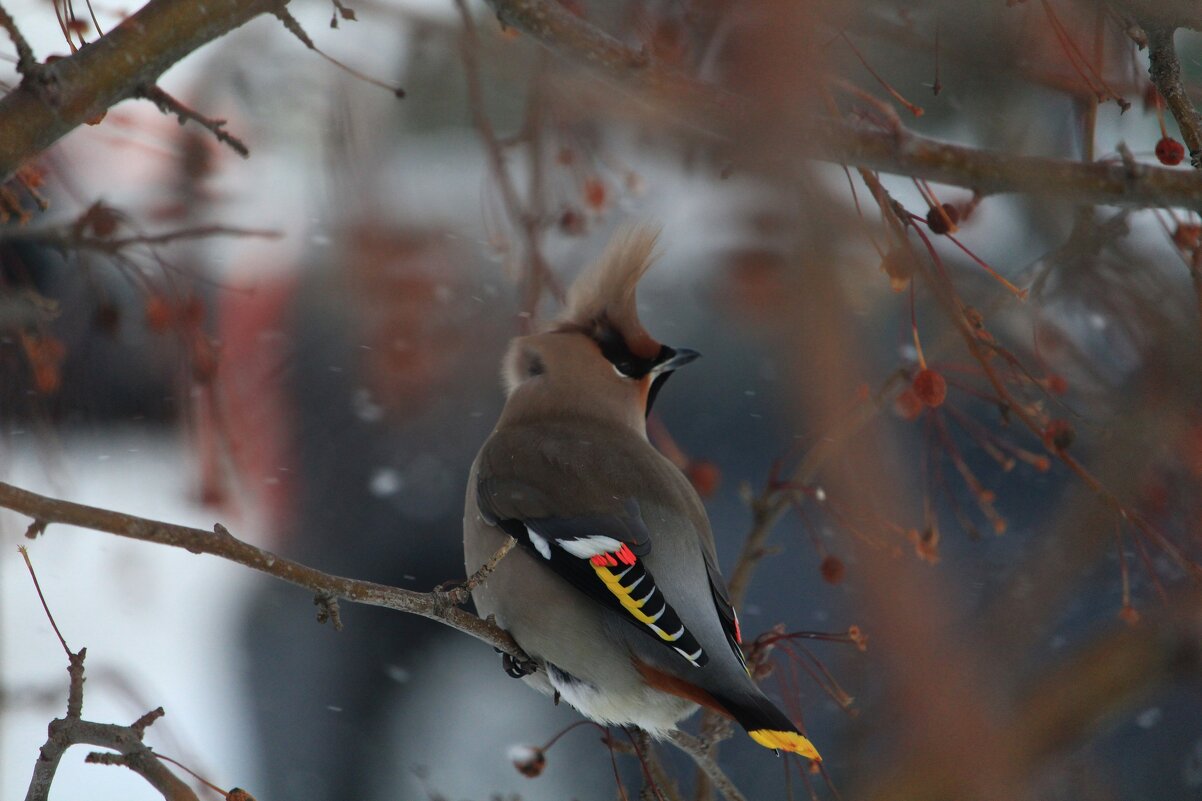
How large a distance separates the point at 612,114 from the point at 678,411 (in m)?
2.13

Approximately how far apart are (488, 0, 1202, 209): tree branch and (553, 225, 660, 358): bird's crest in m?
0.75

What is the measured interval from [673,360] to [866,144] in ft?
3.30

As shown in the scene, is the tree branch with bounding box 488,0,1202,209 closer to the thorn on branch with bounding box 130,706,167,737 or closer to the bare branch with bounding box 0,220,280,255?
the bare branch with bounding box 0,220,280,255

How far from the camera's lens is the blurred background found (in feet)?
5.63

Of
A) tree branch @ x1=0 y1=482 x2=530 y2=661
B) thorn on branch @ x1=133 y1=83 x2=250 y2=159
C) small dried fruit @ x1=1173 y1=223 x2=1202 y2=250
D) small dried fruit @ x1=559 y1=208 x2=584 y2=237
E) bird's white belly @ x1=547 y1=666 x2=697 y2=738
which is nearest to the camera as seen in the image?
tree branch @ x1=0 y1=482 x2=530 y2=661

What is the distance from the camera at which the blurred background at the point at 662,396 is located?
5.63ft

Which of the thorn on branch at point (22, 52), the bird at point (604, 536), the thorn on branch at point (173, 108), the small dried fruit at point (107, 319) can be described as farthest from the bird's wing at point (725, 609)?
the thorn on branch at point (22, 52)

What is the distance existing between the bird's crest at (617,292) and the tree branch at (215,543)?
3.84 feet

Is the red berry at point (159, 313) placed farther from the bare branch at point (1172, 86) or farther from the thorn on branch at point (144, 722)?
the bare branch at point (1172, 86)

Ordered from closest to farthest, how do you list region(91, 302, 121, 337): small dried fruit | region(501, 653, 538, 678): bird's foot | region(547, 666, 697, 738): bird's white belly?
region(547, 666, 697, 738): bird's white belly, region(501, 653, 538, 678): bird's foot, region(91, 302, 121, 337): small dried fruit

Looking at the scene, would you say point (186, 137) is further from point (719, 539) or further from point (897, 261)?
point (719, 539)

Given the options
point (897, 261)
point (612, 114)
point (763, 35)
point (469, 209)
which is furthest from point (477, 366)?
point (763, 35)

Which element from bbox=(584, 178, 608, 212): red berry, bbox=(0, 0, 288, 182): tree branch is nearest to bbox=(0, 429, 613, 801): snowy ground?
bbox=(584, 178, 608, 212): red berry

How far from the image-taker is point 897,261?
84.0 inches
